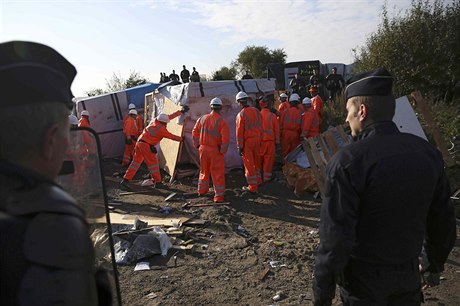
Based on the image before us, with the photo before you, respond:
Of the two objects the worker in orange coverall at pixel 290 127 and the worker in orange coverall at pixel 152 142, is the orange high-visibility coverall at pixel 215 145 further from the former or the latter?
the worker in orange coverall at pixel 290 127

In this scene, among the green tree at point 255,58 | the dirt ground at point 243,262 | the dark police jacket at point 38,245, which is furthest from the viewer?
the green tree at point 255,58

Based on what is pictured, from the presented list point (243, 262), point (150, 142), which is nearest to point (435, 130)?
point (243, 262)

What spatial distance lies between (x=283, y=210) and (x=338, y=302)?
129 inches

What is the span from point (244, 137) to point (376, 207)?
6533mm

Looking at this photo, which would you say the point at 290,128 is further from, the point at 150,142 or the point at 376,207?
the point at 376,207

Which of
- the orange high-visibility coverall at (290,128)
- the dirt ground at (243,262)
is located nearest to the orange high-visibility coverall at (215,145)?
the dirt ground at (243,262)

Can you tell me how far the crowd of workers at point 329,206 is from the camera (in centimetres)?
92

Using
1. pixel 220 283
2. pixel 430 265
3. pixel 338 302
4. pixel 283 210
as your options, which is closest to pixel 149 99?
pixel 283 210

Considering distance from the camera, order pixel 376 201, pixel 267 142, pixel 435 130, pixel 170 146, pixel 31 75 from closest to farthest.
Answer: pixel 31 75 → pixel 376 201 → pixel 435 130 → pixel 267 142 → pixel 170 146

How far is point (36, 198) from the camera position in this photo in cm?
94

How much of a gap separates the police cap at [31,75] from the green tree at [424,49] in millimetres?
13633

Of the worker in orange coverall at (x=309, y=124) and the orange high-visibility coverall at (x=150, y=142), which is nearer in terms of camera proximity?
the orange high-visibility coverall at (x=150, y=142)

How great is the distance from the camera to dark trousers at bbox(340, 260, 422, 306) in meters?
2.06

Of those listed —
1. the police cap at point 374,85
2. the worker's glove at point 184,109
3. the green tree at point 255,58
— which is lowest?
the worker's glove at point 184,109
